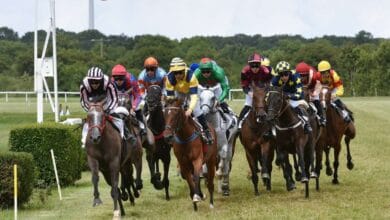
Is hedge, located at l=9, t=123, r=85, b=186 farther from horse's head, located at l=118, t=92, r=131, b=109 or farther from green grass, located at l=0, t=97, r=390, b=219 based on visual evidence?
horse's head, located at l=118, t=92, r=131, b=109

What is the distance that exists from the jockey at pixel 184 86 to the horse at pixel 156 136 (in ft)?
0.84

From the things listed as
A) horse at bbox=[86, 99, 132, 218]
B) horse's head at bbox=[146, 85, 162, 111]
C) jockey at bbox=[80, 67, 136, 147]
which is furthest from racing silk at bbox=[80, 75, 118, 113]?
horse's head at bbox=[146, 85, 162, 111]

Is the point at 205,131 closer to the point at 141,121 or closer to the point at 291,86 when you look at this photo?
the point at 141,121

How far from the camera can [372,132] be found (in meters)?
36.1

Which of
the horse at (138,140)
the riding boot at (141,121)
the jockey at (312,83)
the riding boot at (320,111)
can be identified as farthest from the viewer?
the jockey at (312,83)

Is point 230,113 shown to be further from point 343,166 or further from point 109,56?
point 109,56

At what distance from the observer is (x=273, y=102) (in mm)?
14336

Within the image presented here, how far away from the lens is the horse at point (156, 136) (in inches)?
547

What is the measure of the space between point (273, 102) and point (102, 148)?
145 inches

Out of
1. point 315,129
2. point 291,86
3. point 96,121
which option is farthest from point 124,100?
point 315,129

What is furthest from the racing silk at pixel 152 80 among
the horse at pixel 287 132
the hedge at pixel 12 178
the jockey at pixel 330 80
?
the jockey at pixel 330 80

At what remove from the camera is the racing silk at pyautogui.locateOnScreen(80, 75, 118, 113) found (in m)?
12.3

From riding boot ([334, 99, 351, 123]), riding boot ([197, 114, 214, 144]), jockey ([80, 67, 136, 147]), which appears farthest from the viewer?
riding boot ([334, 99, 351, 123])

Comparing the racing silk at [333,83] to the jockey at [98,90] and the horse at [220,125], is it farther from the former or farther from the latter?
the jockey at [98,90]
